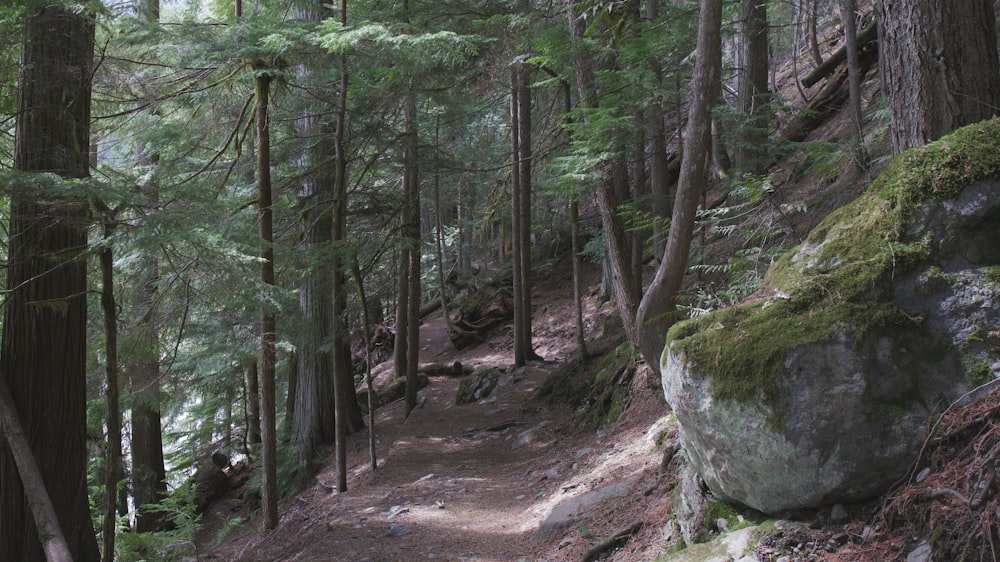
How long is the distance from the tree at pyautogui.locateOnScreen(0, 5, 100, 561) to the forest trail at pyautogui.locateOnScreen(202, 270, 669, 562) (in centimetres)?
243

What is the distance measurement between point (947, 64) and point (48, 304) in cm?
836

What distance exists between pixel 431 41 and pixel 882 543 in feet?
23.1

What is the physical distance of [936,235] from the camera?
363cm

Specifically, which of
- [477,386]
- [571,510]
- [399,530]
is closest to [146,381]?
[399,530]

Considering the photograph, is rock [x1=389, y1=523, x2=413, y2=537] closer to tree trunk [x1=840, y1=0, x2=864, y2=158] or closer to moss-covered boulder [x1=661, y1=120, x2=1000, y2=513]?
moss-covered boulder [x1=661, y1=120, x2=1000, y2=513]

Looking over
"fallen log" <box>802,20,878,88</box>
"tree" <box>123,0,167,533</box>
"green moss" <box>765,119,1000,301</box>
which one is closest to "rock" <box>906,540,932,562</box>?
"green moss" <box>765,119,1000,301</box>

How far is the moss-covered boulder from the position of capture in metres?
3.38

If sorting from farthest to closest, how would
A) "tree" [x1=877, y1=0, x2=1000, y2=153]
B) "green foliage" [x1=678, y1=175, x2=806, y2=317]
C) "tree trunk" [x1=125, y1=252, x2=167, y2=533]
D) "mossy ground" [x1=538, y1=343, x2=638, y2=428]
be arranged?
"mossy ground" [x1=538, y1=343, x2=638, y2=428], "tree trunk" [x1=125, y1=252, x2=167, y2=533], "green foliage" [x1=678, y1=175, x2=806, y2=317], "tree" [x1=877, y1=0, x2=1000, y2=153]

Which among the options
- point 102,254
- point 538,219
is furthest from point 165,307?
point 538,219

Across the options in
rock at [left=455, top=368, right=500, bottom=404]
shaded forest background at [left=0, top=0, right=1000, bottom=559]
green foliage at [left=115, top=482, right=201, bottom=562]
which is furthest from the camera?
rock at [left=455, top=368, right=500, bottom=404]

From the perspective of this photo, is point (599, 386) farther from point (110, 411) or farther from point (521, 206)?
point (110, 411)

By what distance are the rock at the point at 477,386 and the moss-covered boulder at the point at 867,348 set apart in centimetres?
1073

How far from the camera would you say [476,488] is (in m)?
9.30

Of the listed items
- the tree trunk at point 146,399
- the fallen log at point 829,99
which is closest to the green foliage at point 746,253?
the fallen log at point 829,99
